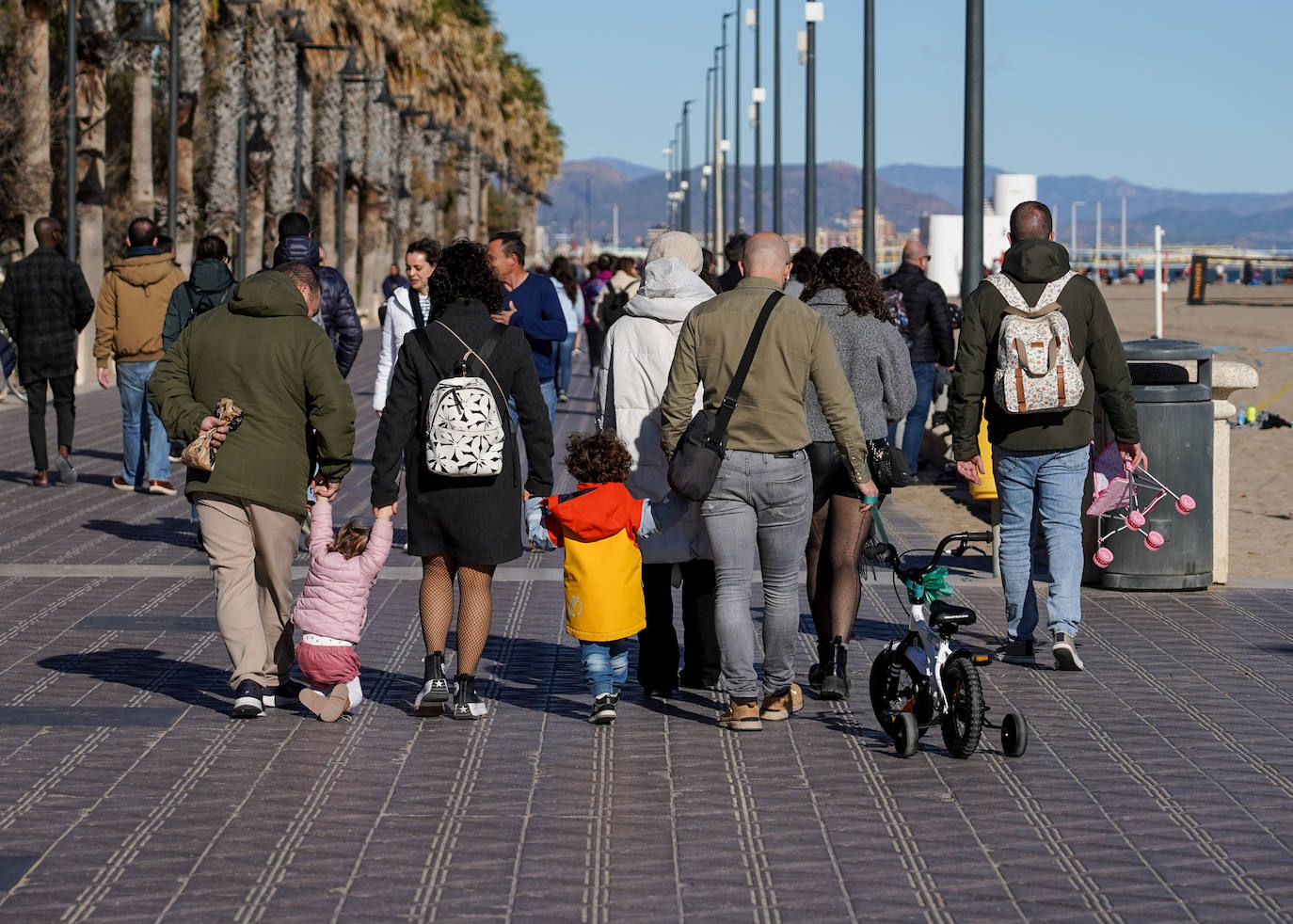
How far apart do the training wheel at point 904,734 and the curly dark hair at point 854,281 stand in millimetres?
1732

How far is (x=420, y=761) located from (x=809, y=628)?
10.1 feet

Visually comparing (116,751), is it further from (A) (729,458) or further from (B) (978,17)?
(B) (978,17)

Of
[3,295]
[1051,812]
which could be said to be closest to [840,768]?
[1051,812]

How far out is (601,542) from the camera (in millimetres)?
7086

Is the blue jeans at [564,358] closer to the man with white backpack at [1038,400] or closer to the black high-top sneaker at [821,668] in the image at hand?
the man with white backpack at [1038,400]

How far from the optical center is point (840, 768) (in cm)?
650

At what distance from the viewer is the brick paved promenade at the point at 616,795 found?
507 centimetres

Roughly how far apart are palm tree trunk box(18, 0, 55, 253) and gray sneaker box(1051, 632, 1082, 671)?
22.1m

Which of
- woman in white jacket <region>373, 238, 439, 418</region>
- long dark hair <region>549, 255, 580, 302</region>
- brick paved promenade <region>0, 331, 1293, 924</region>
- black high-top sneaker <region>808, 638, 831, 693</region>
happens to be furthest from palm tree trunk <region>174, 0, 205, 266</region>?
black high-top sneaker <region>808, 638, 831, 693</region>

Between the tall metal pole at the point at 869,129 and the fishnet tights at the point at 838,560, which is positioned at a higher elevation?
the tall metal pole at the point at 869,129

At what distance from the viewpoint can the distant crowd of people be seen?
691cm

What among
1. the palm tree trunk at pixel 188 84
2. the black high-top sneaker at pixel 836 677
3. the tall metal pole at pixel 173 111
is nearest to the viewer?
the black high-top sneaker at pixel 836 677

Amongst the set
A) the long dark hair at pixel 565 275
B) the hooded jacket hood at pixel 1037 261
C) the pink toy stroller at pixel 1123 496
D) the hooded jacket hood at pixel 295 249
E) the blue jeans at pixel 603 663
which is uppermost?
the long dark hair at pixel 565 275

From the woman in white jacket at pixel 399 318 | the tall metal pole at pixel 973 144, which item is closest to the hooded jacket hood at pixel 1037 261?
the woman in white jacket at pixel 399 318
